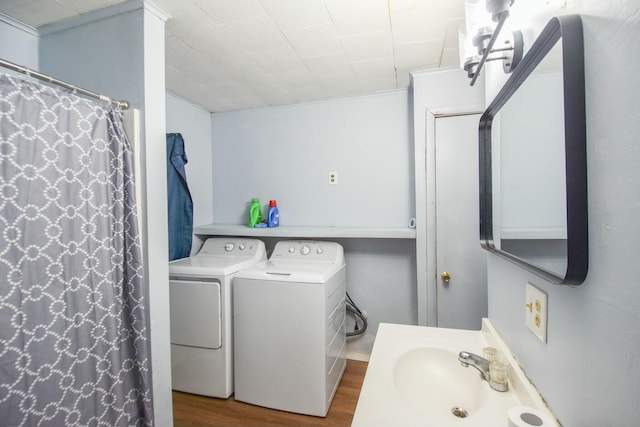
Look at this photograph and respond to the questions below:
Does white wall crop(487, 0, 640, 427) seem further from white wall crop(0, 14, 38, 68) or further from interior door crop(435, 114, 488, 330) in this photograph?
white wall crop(0, 14, 38, 68)

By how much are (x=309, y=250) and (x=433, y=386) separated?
4.76ft

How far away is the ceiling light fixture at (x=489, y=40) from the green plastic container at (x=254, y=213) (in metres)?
2.05

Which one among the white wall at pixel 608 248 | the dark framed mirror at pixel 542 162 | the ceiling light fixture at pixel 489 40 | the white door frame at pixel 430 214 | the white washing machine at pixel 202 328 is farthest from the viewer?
the white door frame at pixel 430 214

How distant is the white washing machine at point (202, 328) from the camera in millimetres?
1981

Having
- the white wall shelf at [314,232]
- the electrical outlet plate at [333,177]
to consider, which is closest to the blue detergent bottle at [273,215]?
the white wall shelf at [314,232]

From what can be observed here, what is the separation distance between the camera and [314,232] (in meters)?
2.36

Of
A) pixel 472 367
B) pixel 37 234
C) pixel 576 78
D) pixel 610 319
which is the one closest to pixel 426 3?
pixel 576 78

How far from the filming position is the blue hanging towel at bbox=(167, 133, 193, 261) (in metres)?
2.29

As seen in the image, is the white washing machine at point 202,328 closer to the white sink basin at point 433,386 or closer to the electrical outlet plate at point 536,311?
the white sink basin at point 433,386

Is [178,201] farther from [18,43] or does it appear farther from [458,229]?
[458,229]

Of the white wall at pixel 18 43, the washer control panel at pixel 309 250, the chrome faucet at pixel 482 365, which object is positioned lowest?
the chrome faucet at pixel 482 365

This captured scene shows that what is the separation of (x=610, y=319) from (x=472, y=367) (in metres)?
0.69

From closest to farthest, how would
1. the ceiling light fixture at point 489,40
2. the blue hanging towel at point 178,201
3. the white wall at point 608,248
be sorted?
the white wall at point 608,248 < the ceiling light fixture at point 489,40 < the blue hanging towel at point 178,201

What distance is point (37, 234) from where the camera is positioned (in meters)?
0.95
